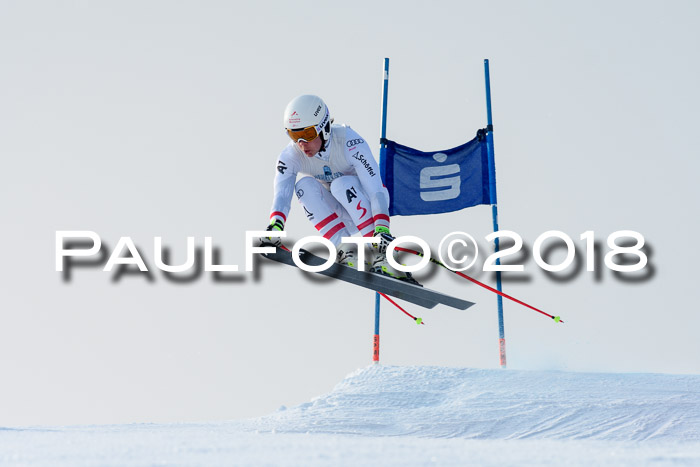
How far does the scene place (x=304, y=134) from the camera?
8.19m

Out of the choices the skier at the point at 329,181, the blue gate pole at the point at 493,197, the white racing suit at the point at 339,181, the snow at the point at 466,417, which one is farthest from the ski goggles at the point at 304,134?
the blue gate pole at the point at 493,197

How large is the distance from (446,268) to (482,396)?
145 centimetres

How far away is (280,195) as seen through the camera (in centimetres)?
842

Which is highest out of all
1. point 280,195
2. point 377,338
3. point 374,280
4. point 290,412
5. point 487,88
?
point 487,88

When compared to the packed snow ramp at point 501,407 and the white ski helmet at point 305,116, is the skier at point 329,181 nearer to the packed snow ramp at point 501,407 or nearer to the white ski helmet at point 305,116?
the white ski helmet at point 305,116

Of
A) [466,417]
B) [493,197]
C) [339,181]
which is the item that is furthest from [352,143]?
[466,417]

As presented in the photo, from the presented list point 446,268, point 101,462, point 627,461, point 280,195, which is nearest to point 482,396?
point 446,268

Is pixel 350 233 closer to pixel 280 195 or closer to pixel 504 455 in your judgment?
pixel 280 195

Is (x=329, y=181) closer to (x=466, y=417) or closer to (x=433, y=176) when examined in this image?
(x=433, y=176)

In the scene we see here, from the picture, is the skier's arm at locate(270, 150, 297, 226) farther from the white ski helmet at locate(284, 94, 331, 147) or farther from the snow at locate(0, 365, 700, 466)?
the snow at locate(0, 365, 700, 466)

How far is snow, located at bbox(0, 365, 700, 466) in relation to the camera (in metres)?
4.52

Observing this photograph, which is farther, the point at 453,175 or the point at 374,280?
the point at 453,175

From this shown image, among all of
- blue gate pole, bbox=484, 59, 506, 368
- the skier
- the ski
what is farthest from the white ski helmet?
blue gate pole, bbox=484, 59, 506, 368

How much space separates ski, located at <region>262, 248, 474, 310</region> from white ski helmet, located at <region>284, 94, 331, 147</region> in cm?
122
